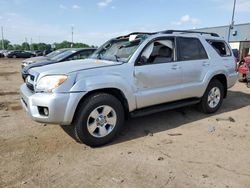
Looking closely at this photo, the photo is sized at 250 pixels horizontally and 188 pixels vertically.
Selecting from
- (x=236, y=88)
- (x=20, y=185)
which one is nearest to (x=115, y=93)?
(x=20, y=185)

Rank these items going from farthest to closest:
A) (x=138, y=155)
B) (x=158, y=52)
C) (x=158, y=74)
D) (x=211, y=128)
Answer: (x=211, y=128) → (x=158, y=52) → (x=158, y=74) → (x=138, y=155)

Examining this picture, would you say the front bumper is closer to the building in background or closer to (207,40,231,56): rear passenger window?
(207,40,231,56): rear passenger window

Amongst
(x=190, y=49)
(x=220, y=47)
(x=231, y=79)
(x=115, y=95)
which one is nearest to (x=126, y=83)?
(x=115, y=95)

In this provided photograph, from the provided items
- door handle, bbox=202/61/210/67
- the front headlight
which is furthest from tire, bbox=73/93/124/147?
door handle, bbox=202/61/210/67

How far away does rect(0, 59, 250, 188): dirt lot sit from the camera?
3047 millimetres

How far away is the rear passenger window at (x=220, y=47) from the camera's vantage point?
5780 mm

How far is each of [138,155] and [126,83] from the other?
118cm

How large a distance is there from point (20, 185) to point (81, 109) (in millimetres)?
1327

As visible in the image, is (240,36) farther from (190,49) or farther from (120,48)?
(120,48)

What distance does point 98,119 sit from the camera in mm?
3945

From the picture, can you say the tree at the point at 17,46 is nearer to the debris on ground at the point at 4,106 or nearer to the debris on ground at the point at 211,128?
the debris on ground at the point at 4,106

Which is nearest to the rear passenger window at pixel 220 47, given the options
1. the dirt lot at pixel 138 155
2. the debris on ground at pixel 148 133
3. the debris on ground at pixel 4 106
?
the dirt lot at pixel 138 155

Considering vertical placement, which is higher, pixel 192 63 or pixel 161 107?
pixel 192 63

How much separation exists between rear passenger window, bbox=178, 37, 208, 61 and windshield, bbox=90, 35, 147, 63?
89 cm
